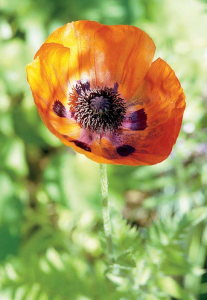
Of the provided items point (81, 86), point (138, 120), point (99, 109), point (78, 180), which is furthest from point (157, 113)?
point (78, 180)

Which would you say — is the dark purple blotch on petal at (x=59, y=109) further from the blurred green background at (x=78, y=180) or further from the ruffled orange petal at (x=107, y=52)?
the blurred green background at (x=78, y=180)

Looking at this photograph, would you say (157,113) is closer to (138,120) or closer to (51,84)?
(138,120)

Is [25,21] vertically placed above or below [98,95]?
above

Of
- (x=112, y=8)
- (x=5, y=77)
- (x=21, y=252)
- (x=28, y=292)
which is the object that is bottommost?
(x=28, y=292)

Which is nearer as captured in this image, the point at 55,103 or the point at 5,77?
the point at 55,103

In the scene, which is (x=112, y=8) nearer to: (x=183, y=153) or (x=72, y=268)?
(x=183, y=153)

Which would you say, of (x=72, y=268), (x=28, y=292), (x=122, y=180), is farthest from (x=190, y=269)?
(x=122, y=180)

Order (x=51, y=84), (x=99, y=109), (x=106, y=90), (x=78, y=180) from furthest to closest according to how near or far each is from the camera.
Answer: (x=78, y=180)
(x=106, y=90)
(x=99, y=109)
(x=51, y=84)
